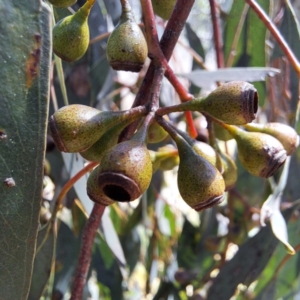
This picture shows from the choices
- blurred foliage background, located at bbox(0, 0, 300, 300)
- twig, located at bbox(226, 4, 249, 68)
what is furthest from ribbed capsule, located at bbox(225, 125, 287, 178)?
twig, located at bbox(226, 4, 249, 68)

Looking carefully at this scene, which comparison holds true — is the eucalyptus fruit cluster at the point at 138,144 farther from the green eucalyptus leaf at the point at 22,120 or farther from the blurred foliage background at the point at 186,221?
the blurred foliage background at the point at 186,221

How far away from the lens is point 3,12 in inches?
19.7

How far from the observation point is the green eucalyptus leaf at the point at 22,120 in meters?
0.51

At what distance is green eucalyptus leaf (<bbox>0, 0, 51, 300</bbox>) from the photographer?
51cm

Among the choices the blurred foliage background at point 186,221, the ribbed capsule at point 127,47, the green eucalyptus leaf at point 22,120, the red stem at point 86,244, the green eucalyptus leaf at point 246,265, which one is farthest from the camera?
the green eucalyptus leaf at point 246,265

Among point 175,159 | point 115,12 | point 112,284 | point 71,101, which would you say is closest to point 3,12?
point 175,159

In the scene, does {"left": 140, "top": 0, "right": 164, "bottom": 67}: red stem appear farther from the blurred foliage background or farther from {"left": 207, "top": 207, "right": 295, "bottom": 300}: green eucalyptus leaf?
{"left": 207, "top": 207, "right": 295, "bottom": 300}: green eucalyptus leaf

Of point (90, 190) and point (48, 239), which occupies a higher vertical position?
point (90, 190)

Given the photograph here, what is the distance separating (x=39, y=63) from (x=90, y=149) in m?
0.17

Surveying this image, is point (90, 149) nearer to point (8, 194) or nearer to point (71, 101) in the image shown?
point (8, 194)

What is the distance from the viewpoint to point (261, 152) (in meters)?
0.68

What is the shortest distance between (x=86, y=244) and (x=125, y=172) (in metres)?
0.28

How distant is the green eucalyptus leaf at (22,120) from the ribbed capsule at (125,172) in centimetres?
8

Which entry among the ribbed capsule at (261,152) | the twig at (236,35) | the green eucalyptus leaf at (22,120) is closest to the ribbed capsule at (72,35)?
the green eucalyptus leaf at (22,120)
